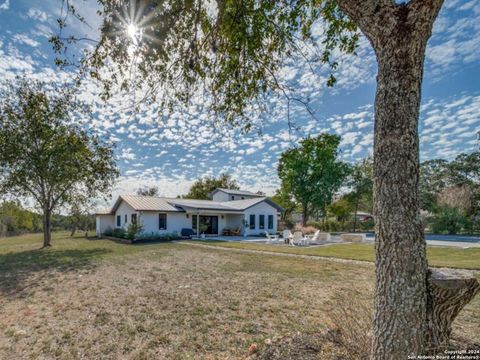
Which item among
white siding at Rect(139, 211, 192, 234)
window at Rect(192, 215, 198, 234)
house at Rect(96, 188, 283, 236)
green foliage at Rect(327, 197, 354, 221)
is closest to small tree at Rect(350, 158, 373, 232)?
green foliage at Rect(327, 197, 354, 221)

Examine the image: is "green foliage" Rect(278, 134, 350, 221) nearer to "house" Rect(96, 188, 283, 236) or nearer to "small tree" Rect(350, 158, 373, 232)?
"small tree" Rect(350, 158, 373, 232)

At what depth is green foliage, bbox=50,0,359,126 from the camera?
4070 millimetres

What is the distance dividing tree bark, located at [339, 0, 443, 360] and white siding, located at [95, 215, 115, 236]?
97.7 feet

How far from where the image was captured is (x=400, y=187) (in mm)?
2119

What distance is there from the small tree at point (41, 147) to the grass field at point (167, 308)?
31.0 ft

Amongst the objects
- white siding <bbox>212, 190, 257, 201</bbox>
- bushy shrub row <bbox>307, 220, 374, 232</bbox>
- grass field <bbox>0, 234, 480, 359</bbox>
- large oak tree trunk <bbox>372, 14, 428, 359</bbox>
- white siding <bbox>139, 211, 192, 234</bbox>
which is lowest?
bushy shrub row <bbox>307, 220, 374, 232</bbox>

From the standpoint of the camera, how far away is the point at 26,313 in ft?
17.4

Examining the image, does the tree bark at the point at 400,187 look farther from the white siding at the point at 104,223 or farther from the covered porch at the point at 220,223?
the white siding at the point at 104,223

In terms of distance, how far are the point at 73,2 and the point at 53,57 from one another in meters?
0.88

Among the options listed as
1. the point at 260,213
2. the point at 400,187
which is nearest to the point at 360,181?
the point at 260,213

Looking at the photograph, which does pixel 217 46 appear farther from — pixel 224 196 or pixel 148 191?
pixel 148 191

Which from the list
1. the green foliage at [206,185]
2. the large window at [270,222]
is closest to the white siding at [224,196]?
the large window at [270,222]

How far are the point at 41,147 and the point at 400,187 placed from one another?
20.9 m

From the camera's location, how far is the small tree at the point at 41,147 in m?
16.3
